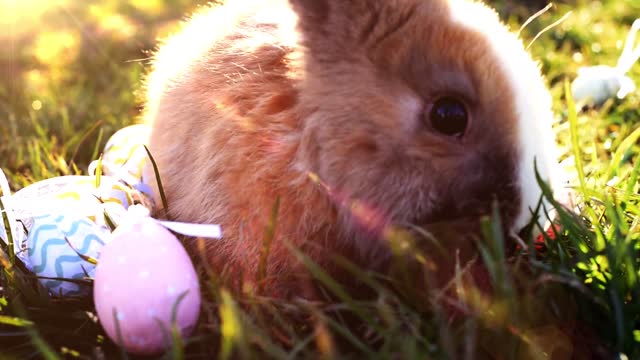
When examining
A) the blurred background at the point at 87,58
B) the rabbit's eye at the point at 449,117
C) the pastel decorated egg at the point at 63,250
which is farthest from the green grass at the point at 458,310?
the blurred background at the point at 87,58

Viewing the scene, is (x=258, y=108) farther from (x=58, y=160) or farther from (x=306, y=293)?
(x=58, y=160)

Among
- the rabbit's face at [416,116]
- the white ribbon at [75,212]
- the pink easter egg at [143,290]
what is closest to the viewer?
the pink easter egg at [143,290]

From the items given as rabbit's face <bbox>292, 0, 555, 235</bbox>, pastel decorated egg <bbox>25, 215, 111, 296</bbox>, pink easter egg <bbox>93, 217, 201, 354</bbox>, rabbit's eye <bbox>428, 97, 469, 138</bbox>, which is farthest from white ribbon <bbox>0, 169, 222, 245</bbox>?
rabbit's eye <bbox>428, 97, 469, 138</bbox>

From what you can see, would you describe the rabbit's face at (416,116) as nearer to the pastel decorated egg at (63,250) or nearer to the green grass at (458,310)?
the green grass at (458,310)

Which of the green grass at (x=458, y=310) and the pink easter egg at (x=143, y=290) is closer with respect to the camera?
the green grass at (x=458, y=310)

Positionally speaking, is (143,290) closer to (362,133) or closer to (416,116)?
(362,133)

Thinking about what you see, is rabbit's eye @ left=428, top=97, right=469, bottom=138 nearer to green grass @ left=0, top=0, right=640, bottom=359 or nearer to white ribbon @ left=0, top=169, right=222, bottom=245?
green grass @ left=0, top=0, right=640, bottom=359

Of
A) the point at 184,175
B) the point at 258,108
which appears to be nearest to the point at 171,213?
the point at 184,175

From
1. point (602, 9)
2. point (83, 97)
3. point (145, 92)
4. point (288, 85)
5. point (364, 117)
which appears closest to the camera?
point (364, 117)
